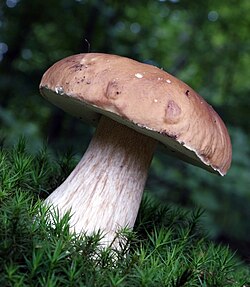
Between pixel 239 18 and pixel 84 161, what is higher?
pixel 239 18

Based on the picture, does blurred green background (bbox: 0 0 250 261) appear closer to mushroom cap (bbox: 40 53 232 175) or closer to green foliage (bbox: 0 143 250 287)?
green foliage (bbox: 0 143 250 287)

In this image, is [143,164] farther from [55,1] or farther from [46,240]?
[55,1]

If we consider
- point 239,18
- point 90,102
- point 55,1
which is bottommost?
point 90,102

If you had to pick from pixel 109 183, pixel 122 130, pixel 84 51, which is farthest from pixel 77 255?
pixel 84 51

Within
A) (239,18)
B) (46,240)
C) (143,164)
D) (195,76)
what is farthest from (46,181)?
(195,76)

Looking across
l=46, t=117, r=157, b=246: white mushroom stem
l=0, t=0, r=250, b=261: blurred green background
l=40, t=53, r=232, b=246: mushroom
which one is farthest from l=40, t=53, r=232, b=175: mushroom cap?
l=0, t=0, r=250, b=261: blurred green background

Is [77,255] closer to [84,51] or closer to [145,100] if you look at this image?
[145,100]

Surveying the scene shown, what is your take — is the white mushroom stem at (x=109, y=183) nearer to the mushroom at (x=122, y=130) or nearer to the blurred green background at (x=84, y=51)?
the mushroom at (x=122, y=130)
